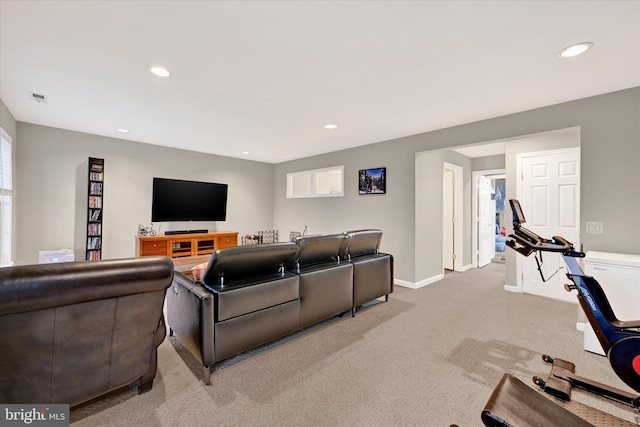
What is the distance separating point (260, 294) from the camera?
227 centimetres

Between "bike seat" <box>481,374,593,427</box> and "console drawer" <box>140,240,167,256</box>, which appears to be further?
"console drawer" <box>140,240,167,256</box>

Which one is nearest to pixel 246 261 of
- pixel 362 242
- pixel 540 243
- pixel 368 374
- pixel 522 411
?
pixel 368 374

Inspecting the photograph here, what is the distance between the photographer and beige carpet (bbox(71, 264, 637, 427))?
5.48 feet

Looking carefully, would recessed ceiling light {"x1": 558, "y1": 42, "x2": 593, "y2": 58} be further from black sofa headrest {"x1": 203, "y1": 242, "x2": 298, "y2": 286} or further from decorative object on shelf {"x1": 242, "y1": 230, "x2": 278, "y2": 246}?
decorative object on shelf {"x1": 242, "y1": 230, "x2": 278, "y2": 246}

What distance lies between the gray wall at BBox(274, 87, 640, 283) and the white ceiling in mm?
199

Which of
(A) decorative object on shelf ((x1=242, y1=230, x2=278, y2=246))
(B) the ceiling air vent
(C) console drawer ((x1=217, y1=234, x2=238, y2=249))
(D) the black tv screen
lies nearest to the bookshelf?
(D) the black tv screen

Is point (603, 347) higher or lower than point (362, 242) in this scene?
lower

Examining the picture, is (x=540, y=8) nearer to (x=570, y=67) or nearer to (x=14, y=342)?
(x=570, y=67)

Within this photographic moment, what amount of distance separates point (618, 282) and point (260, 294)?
3.10m

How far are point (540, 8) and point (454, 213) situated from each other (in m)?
4.60

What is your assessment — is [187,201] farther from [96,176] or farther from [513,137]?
[513,137]

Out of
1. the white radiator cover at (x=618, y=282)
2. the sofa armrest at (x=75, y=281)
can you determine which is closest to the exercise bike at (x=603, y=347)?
the white radiator cover at (x=618, y=282)

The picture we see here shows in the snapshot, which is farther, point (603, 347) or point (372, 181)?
point (372, 181)

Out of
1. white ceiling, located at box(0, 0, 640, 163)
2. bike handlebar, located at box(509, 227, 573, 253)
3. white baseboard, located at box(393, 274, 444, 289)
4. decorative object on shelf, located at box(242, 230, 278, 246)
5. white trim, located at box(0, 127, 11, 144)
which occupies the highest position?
white ceiling, located at box(0, 0, 640, 163)
